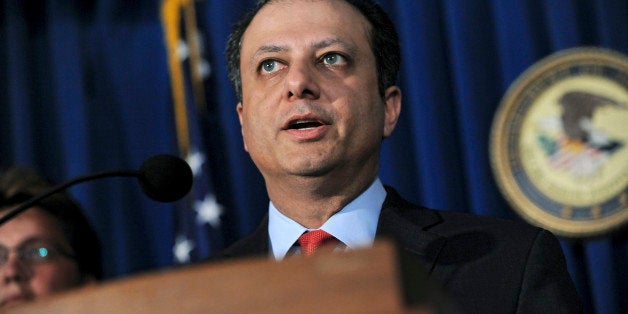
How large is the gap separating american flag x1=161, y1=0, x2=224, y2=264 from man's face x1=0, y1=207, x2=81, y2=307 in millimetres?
1193

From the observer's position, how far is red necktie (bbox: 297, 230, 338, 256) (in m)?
1.75

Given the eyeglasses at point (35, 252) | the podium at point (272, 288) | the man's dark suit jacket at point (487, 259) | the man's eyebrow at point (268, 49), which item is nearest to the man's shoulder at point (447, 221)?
the man's dark suit jacket at point (487, 259)

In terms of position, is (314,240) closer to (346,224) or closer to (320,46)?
(346,224)

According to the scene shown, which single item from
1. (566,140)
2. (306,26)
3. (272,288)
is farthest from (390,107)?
(272,288)

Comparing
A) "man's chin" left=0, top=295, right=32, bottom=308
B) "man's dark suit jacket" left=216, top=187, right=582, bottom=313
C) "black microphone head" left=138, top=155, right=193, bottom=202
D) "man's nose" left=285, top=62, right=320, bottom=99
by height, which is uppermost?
"man's nose" left=285, top=62, right=320, bottom=99

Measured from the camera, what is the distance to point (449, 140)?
110 inches

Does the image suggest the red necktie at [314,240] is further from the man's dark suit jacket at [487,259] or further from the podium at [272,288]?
the podium at [272,288]

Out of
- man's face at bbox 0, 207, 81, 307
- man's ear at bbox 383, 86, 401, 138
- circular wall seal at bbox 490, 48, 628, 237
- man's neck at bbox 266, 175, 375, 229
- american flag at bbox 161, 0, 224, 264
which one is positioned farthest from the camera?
american flag at bbox 161, 0, 224, 264

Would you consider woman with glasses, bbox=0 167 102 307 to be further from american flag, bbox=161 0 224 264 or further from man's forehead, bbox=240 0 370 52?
american flag, bbox=161 0 224 264

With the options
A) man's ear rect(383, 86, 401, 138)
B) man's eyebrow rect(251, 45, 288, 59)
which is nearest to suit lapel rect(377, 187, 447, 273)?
man's ear rect(383, 86, 401, 138)

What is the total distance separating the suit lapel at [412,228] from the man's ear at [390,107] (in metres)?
0.16

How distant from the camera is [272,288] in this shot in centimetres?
69

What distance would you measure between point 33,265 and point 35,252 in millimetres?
33

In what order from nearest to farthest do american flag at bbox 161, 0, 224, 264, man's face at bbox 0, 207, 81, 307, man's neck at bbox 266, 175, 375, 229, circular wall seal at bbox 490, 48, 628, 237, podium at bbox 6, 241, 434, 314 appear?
podium at bbox 6, 241, 434, 314 < man's face at bbox 0, 207, 81, 307 < man's neck at bbox 266, 175, 375, 229 < circular wall seal at bbox 490, 48, 628, 237 < american flag at bbox 161, 0, 224, 264
